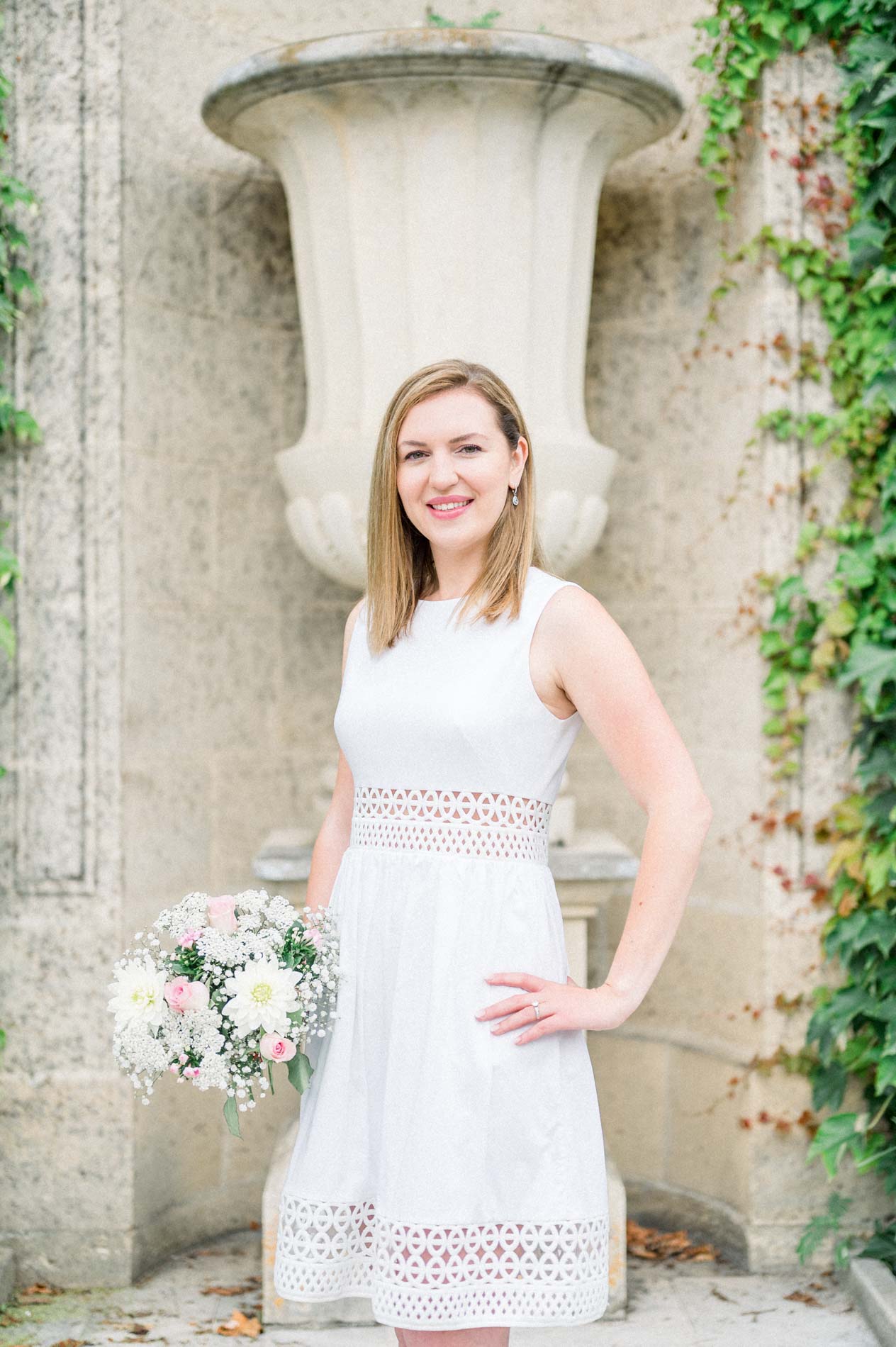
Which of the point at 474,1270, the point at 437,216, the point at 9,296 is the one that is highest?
the point at 437,216

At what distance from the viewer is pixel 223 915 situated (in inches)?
60.2

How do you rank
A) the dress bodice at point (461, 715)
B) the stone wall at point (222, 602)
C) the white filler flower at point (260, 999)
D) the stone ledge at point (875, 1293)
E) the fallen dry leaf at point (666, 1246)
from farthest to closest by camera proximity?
the fallen dry leaf at point (666, 1246) → the stone wall at point (222, 602) → the stone ledge at point (875, 1293) → the dress bodice at point (461, 715) → the white filler flower at point (260, 999)

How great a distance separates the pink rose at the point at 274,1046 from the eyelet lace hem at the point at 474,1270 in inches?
8.7

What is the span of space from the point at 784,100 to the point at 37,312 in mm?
1640

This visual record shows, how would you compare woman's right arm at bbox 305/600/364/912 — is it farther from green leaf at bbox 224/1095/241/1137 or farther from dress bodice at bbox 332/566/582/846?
green leaf at bbox 224/1095/241/1137

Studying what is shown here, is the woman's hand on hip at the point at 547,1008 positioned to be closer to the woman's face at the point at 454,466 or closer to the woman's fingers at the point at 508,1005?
the woman's fingers at the point at 508,1005

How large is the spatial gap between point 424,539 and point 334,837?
0.42 m

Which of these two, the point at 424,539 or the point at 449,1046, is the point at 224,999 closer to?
the point at 449,1046

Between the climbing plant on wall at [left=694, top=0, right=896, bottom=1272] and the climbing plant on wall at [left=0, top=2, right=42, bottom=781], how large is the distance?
145 cm

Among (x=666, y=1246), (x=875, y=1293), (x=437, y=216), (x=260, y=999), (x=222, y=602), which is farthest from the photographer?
(x=222, y=602)

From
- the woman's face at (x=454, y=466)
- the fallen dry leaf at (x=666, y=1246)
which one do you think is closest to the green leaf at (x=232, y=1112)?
the woman's face at (x=454, y=466)

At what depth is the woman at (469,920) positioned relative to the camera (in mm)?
1495

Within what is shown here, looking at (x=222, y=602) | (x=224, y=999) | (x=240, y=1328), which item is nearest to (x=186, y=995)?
(x=224, y=999)

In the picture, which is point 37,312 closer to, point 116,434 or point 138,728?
point 116,434
